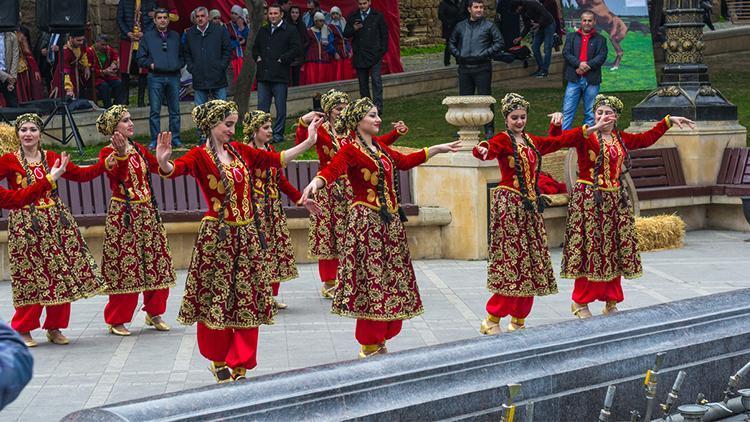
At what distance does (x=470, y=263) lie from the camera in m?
13.9

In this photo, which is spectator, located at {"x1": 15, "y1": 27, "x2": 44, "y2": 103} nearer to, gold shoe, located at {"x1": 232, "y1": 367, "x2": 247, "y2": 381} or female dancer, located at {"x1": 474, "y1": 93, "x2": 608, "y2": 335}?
female dancer, located at {"x1": 474, "y1": 93, "x2": 608, "y2": 335}

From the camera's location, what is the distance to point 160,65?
17688 millimetres

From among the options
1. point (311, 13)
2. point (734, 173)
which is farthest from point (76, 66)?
point (734, 173)

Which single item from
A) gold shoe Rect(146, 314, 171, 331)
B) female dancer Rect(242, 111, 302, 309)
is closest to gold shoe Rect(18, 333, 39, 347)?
gold shoe Rect(146, 314, 171, 331)

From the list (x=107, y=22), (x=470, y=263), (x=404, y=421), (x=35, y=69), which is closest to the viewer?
(x=404, y=421)

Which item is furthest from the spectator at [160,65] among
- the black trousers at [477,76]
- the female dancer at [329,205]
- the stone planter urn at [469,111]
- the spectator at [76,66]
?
the female dancer at [329,205]

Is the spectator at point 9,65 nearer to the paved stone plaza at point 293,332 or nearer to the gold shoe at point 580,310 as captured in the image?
the paved stone plaza at point 293,332

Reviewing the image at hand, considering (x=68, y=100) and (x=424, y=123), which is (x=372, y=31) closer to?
(x=424, y=123)

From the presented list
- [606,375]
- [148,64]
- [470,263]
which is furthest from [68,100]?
[606,375]

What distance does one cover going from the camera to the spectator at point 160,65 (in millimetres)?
17688

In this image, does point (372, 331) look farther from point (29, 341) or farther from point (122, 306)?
point (29, 341)

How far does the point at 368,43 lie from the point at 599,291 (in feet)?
34.2

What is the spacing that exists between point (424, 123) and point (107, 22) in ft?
29.4

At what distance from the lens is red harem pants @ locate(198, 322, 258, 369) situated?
8570mm
